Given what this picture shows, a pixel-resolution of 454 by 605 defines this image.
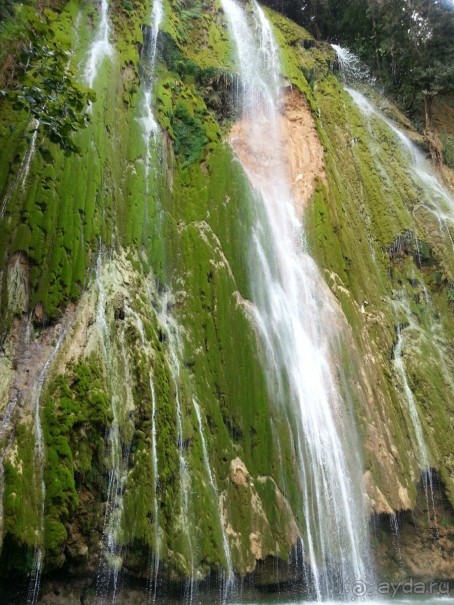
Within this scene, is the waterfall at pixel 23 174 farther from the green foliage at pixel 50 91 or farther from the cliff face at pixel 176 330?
the green foliage at pixel 50 91

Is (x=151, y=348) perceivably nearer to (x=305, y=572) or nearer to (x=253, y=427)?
(x=253, y=427)

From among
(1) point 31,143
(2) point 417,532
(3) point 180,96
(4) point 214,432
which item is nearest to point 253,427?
(4) point 214,432

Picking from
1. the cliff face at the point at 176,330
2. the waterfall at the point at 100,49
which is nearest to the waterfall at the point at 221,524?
the cliff face at the point at 176,330

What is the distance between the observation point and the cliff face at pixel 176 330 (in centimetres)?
653

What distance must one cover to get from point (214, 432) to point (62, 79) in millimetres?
5865

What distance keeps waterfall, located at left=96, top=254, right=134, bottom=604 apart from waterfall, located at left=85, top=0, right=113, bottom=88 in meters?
4.65

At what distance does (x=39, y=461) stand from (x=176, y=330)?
376 centimetres

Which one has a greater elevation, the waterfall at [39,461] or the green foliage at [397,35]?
the green foliage at [397,35]

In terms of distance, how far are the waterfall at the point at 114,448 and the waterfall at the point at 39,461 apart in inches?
30.1

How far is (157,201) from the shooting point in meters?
10.8

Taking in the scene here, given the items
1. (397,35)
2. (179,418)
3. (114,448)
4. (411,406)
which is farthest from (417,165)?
(114,448)

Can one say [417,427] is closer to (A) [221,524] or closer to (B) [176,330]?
(A) [221,524]

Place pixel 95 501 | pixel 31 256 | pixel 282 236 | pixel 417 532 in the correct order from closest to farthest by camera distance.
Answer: pixel 95 501, pixel 31 256, pixel 417 532, pixel 282 236

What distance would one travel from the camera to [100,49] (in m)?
11.4
